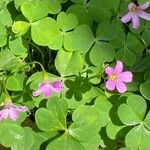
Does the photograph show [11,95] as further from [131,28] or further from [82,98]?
[131,28]

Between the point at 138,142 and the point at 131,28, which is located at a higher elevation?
the point at 131,28

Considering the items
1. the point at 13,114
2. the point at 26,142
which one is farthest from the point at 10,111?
the point at 26,142

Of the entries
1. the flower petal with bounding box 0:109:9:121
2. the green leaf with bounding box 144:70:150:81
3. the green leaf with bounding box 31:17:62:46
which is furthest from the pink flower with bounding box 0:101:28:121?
the green leaf with bounding box 144:70:150:81

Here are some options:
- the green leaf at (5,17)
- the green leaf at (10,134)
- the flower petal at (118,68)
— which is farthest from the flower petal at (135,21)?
the green leaf at (10,134)

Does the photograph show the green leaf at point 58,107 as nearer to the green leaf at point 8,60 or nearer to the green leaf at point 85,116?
the green leaf at point 85,116

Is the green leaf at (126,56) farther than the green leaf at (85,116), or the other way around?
the green leaf at (126,56)

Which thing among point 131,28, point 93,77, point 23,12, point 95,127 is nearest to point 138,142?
point 95,127
